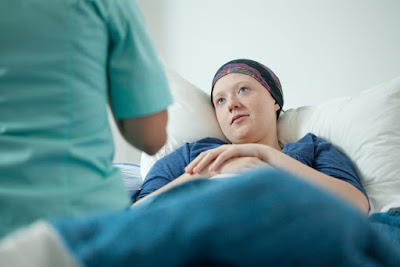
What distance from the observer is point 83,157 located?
48 centimetres

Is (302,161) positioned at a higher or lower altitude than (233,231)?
lower

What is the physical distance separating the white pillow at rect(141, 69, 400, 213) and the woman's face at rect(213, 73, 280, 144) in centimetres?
10

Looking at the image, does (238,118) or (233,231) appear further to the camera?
(238,118)

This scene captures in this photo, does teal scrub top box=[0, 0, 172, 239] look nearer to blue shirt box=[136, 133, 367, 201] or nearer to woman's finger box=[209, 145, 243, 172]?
woman's finger box=[209, 145, 243, 172]

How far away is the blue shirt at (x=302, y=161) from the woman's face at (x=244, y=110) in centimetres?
11

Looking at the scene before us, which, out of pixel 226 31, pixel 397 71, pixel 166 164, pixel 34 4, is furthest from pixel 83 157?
pixel 226 31

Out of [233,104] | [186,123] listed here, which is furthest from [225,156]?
[186,123]

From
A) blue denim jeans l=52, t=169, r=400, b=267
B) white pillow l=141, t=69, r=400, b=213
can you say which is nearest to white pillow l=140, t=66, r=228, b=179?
white pillow l=141, t=69, r=400, b=213

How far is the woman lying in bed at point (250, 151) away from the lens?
98 centimetres

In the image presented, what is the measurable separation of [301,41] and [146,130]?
1.37 metres

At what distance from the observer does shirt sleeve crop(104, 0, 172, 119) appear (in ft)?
1.73

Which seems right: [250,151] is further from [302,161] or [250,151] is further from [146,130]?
[146,130]

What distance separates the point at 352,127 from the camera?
1.24 m

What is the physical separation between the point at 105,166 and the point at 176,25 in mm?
1893
